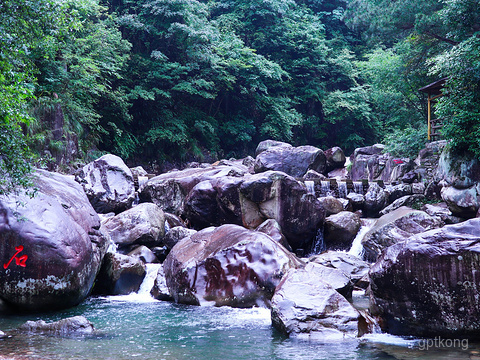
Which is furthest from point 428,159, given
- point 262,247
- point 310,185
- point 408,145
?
point 262,247

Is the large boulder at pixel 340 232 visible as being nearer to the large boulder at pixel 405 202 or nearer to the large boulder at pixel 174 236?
the large boulder at pixel 405 202

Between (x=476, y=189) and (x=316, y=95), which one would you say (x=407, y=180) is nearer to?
(x=476, y=189)

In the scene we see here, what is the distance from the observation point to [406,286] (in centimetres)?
574

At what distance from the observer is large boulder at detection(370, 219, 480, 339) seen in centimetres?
538

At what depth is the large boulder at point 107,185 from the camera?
13598 millimetres

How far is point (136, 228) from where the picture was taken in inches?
438

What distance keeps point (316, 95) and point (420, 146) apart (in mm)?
12733

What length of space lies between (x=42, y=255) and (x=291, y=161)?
15.1 metres

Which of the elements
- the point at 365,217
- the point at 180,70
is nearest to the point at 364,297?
the point at 365,217

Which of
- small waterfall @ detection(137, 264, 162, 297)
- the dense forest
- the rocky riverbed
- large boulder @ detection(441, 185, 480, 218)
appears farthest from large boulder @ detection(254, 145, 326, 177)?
small waterfall @ detection(137, 264, 162, 297)

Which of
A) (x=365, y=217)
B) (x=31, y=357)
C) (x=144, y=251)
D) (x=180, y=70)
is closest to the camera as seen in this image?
(x=31, y=357)

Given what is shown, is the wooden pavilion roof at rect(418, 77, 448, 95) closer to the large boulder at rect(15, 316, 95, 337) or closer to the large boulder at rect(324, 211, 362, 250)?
the large boulder at rect(324, 211, 362, 250)
